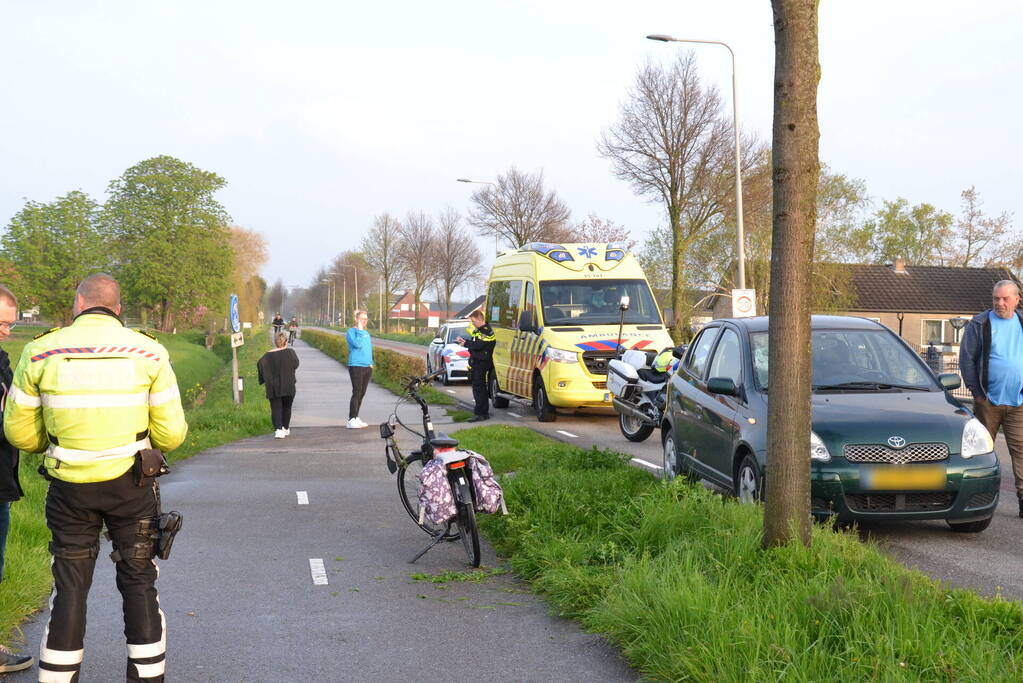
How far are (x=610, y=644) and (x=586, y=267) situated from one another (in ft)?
39.3

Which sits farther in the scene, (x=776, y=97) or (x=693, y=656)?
(x=776, y=97)

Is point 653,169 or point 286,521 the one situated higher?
point 653,169

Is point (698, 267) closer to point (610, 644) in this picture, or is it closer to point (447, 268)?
point (447, 268)

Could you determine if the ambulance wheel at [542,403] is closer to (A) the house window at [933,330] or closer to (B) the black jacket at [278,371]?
(B) the black jacket at [278,371]

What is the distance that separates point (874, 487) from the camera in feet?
22.4

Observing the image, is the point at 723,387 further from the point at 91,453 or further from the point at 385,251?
the point at 385,251

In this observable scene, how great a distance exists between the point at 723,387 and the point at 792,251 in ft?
8.80

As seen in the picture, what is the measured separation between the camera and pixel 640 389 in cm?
1272

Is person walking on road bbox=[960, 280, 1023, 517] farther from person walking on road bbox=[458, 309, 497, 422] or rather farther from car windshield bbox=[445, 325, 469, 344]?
car windshield bbox=[445, 325, 469, 344]

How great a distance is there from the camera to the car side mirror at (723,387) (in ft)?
25.9

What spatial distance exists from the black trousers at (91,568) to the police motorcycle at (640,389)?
8.48 m

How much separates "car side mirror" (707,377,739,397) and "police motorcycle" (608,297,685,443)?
12.8 ft

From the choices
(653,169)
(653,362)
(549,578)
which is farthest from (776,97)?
(653,169)

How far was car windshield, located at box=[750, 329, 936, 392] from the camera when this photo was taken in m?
7.97
